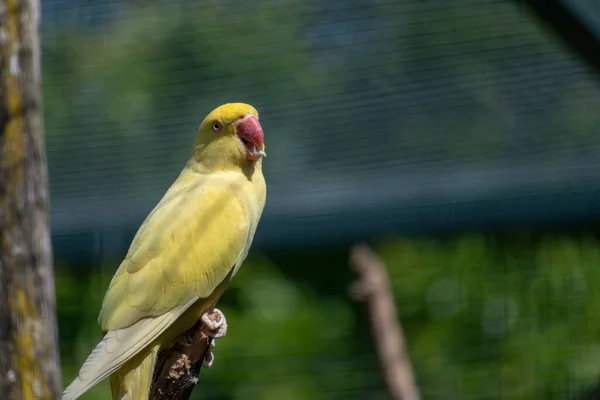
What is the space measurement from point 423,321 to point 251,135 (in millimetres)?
1348

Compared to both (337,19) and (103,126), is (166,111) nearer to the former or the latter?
(103,126)

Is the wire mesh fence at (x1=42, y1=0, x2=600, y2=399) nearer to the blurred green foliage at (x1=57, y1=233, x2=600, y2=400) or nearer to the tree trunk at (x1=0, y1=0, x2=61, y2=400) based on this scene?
the blurred green foliage at (x1=57, y1=233, x2=600, y2=400)

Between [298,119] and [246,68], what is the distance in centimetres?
22

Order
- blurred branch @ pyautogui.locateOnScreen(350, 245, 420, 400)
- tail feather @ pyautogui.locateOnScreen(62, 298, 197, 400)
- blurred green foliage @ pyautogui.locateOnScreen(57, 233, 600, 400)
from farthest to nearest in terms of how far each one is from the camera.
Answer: blurred green foliage @ pyautogui.locateOnScreen(57, 233, 600, 400)
blurred branch @ pyautogui.locateOnScreen(350, 245, 420, 400)
tail feather @ pyautogui.locateOnScreen(62, 298, 197, 400)

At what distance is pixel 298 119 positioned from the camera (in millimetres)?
3080

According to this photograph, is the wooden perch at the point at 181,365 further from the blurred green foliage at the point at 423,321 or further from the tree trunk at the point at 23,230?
the blurred green foliage at the point at 423,321

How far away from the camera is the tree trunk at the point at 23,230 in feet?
5.51

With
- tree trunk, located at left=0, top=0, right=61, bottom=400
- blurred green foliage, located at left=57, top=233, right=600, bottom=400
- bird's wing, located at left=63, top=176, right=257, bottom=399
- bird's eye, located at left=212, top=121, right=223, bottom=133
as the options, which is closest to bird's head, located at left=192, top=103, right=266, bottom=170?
bird's eye, located at left=212, top=121, right=223, bottom=133

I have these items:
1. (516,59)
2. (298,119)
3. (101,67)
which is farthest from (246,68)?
(516,59)

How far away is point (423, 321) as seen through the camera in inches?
144

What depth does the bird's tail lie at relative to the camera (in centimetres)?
210

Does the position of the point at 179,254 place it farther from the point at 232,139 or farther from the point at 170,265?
the point at 232,139

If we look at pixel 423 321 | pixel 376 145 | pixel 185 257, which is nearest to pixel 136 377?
pixel 185 257

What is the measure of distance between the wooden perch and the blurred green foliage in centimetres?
78
